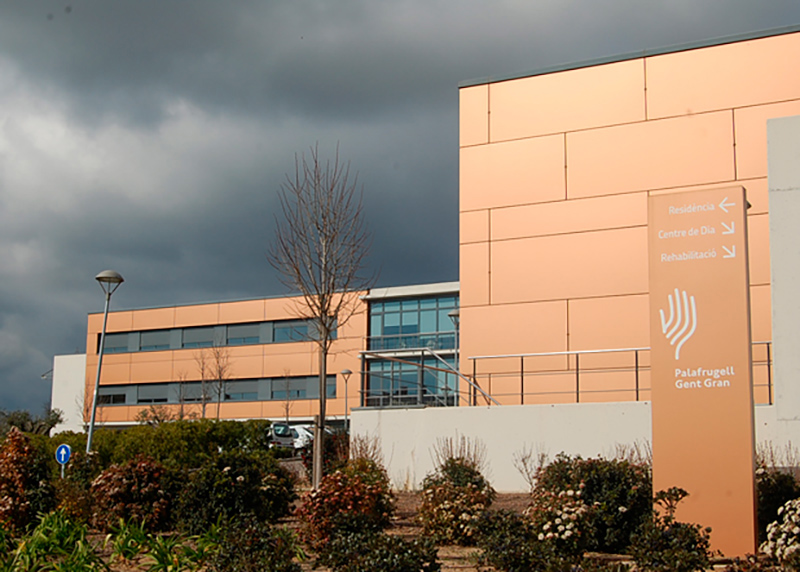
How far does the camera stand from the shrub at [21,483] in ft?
37.7

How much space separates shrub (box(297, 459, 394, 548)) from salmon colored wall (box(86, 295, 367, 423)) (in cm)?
3814

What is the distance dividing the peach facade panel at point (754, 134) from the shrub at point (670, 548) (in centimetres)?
1227

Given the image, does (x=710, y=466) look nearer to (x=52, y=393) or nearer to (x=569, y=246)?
(x=569, y=246)

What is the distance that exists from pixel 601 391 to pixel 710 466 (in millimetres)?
9751

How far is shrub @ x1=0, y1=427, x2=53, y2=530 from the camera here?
1148 cm

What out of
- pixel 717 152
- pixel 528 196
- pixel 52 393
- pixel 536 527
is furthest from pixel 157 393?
pixel 536 527

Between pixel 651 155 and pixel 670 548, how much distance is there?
13672mm

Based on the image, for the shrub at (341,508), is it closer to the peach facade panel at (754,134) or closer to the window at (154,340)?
the peach facade panel at (754,134)

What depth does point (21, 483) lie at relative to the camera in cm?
1182

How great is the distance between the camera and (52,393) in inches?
2586

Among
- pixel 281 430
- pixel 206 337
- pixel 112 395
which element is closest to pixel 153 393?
pixel 112 395

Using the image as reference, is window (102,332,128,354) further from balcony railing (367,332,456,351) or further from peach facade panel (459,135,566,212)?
peach facade panel (459,135,566,212)

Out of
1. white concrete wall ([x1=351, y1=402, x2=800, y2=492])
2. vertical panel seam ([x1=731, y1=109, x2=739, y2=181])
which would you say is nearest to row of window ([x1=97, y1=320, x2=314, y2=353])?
white concrete wall ([x1=351, y1=402, x2=800, y2=492])

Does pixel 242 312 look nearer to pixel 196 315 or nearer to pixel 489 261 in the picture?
pixel 196 315
